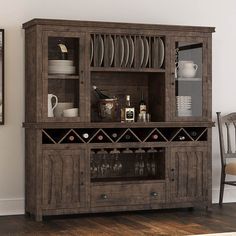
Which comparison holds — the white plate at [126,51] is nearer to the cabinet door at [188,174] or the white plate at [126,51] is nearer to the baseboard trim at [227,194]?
the cabinet door at [188,174]

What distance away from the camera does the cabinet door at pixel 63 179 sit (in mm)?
5984

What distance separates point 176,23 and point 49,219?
2.38 m

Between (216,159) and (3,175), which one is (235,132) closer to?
(216,159)

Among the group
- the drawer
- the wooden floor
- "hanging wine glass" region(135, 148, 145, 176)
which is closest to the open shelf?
"hanging wine glass" region(135, 148, 145, 176)

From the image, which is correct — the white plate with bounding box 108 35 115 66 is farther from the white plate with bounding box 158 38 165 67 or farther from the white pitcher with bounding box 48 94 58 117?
the white pitcher with bounding box 48 94 58 117

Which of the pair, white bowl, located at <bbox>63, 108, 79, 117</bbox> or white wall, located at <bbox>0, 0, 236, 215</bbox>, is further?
white wall, located at <bbox>0, 0, 236, 215</bbox>

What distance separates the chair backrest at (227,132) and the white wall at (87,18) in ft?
0.46

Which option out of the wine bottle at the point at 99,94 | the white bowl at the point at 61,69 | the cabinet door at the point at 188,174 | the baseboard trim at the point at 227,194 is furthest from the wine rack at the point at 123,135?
the baseboard trim at the point at 227,194

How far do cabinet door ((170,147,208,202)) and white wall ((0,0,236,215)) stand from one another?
0.62m

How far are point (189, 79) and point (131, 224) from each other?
154 cm

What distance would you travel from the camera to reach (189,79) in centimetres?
644

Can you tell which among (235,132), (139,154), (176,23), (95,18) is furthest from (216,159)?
(95,18)

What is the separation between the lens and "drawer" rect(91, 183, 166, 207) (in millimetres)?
6145

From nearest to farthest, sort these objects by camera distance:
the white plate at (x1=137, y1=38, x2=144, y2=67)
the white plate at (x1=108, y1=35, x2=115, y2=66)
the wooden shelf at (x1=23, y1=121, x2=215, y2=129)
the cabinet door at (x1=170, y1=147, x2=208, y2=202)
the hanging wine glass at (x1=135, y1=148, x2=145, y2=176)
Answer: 1. the wooden shelf at (x1=23, y1=121, x2=215, y2=129)
2. the white plate at (x1=108, y1=35, x2=115, y2=66)
3. the white plate at (x1=137, y1=38, x2=144, y2=67)
4. the cabinet door at (x1=170, y1=147, x2=208, y2=202)
5. the hanging wine glass at (x1=135, y1=148, x2=145, y2=176)
